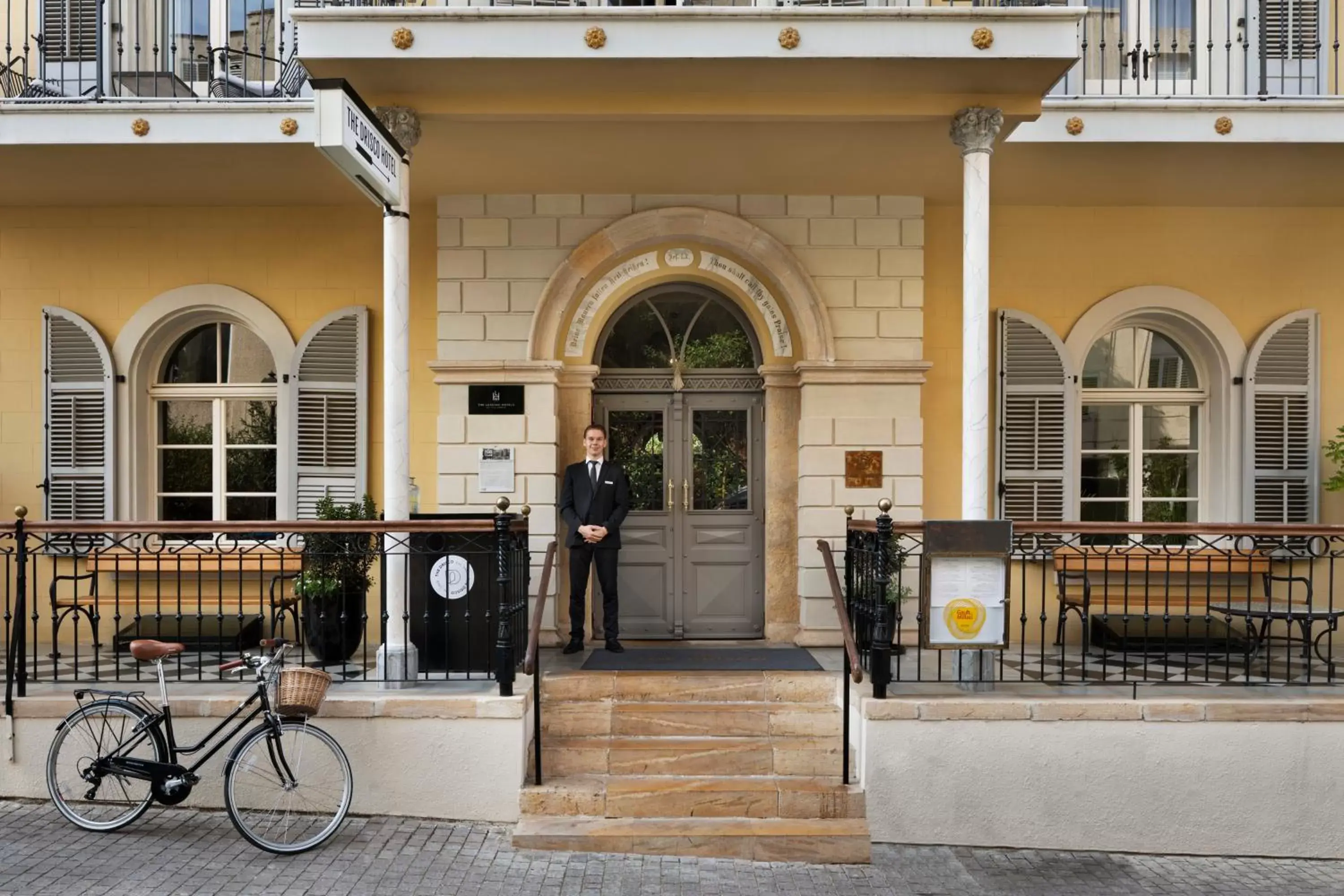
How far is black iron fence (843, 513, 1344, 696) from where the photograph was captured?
5844 millimetres

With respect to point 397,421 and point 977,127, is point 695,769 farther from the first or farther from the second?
point 977,127

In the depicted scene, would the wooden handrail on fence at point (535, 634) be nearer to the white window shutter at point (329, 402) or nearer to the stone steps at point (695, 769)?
the stone steps at point (695, 769)

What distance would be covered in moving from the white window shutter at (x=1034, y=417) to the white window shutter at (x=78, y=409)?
6.76m

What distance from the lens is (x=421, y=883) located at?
4875 millimetres

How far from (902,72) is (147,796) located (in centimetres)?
565

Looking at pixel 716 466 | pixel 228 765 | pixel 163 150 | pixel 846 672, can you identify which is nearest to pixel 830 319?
pixel 716 466

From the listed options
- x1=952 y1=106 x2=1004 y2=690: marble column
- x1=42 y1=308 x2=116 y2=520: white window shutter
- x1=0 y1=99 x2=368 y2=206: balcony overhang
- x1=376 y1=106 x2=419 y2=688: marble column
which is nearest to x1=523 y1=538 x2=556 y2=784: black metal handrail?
x1=376 y1=106 x2=419 y2=688: marble column

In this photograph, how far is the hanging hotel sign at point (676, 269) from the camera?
26.0ft

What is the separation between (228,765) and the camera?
17.0 ft

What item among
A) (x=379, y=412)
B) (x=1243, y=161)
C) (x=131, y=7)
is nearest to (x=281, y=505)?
(x=379, y=412)

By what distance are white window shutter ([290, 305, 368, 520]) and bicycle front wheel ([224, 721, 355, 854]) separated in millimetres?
2832

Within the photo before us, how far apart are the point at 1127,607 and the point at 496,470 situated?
4343 millimetres

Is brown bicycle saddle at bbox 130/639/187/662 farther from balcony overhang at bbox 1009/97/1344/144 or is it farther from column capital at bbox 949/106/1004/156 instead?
balcony overhang at bbox 1009/97/1344/144

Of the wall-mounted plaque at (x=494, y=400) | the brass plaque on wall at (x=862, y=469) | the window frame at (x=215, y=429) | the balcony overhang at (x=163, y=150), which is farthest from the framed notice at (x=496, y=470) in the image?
the brass plaque on wall at (x=862, y=469)
